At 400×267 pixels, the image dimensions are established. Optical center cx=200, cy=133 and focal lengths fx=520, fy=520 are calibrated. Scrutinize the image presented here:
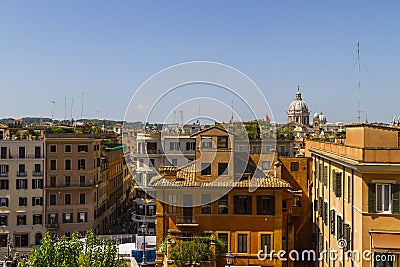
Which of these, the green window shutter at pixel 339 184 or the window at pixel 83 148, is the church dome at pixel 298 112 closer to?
the window at pixel 83 148

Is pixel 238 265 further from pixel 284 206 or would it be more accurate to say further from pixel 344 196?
pixel 344 196

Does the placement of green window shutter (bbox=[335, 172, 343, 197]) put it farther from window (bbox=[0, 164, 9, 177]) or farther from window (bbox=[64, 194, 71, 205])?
window (bbox=[0, 164, 9, 177])

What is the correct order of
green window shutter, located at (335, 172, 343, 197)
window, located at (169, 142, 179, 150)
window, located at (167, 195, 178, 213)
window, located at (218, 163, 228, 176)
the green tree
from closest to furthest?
the green tree
green window shutter, located at (335, 172, 343, 197)
window, located at (167, 195, 178, 213)
window, located at (218, 163, 228, 176)
window, located at (169, 142, 179, 150)

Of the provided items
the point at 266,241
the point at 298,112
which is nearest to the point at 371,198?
the point at 266,241

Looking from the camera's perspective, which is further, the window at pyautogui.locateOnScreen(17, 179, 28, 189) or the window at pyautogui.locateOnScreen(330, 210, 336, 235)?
the window at pyautogui.locateOnScreen(17, 179, 28, 189)

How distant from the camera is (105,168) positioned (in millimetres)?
50688

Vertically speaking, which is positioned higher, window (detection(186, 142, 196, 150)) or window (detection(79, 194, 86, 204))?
window (detection(186, 142, 196, 150))

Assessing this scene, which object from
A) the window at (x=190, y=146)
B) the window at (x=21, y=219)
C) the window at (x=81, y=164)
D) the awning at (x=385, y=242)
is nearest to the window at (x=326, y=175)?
the awning at (x=385, y=242)

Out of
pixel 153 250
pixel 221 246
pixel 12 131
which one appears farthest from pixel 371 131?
pixel 12 131

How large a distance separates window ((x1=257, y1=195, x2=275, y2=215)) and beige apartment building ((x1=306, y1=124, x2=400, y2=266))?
4.65 meters

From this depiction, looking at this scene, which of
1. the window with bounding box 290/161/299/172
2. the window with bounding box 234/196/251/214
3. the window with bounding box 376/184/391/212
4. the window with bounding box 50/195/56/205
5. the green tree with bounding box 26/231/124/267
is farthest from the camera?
the window with bounding box 50/195/56/205

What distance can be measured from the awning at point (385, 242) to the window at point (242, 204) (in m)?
8.92

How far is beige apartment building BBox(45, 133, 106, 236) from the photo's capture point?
142 ft

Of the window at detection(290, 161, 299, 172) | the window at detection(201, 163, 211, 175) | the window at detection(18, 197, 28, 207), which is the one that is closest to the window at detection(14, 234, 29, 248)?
the window at detection(18, 197, 28, 207)
